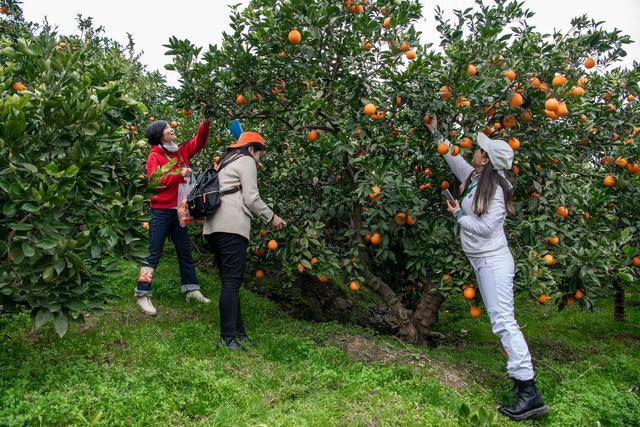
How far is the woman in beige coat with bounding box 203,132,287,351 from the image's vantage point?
3998 millimetres

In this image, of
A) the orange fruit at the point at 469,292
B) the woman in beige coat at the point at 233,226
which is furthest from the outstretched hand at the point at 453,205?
the woman in beige coat at the point at 233,226

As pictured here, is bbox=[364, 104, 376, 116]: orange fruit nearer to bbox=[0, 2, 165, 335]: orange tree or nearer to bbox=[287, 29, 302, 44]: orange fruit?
bbox=[287, 29, 302, 44]: orange fruit

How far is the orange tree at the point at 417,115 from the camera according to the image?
402 cm

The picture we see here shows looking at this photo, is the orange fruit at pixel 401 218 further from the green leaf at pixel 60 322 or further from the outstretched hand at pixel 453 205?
the green leaf at pixel 60 322

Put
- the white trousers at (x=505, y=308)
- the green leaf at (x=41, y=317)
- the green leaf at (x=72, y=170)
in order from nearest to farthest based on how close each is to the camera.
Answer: the green leaf at (x=72, y=170), the green leaf at (x=41, y=317), the white trousers at (x=505, y=308)

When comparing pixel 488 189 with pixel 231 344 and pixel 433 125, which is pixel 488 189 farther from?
pixel 231 344

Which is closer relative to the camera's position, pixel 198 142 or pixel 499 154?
pixel 499 154

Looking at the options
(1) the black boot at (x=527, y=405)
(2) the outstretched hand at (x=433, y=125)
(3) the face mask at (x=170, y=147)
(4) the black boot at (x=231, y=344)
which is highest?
(2) the outstretched hand at (x=433, y=125)

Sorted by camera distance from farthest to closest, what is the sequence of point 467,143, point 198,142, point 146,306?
point 198,142 < point 146,306 < point 467,143

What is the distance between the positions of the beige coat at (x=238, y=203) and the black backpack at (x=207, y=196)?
0.03 meters

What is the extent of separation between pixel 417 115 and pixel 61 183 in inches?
105

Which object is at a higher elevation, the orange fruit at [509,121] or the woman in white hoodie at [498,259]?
the orange fruit at [509,121]

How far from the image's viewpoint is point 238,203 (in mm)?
4031

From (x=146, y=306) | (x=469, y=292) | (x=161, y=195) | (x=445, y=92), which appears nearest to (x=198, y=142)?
(x=161, y=195)
